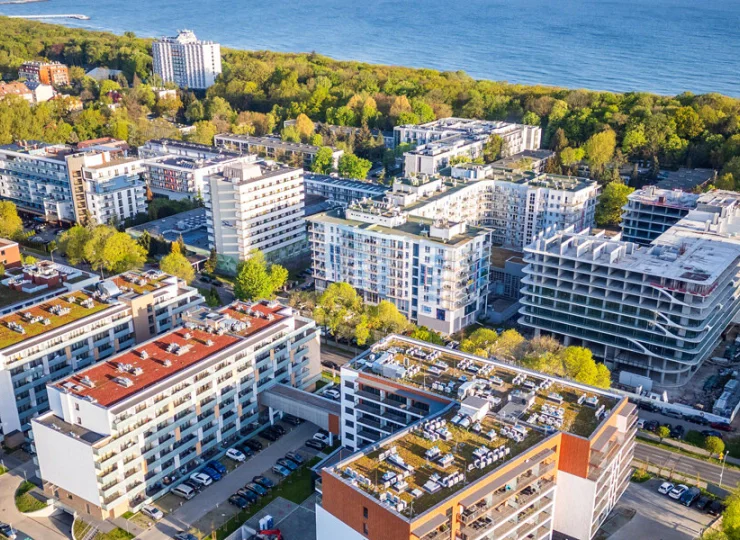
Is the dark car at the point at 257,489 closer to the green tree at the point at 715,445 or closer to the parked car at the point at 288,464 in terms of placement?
the parked car at the point at 288,464

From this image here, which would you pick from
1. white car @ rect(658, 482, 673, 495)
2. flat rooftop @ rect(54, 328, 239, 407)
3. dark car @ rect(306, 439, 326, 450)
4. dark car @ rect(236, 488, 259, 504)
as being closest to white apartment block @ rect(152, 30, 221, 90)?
flat rooftop @ rect(54, 328, 239, 407)

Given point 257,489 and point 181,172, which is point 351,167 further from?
point 257,489

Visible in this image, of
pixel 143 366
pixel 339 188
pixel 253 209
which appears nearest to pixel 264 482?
pixel 143 366

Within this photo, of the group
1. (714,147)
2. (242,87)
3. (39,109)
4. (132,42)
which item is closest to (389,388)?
(714,147)

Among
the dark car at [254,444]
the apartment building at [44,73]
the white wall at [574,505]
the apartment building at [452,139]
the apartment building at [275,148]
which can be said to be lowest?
the dark car at [254,444]

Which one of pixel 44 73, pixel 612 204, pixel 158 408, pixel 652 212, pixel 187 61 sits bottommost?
pixel 158 408

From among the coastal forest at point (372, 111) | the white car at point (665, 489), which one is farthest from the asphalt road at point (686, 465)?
the coastal forest at point (372, 111)
